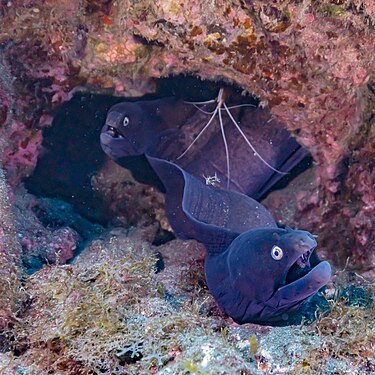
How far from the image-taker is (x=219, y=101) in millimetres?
4434

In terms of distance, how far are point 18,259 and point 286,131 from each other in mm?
2780

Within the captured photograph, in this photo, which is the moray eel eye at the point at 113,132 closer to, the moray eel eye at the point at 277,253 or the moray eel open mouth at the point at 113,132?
the moray eel open mouth at the point at 113,132

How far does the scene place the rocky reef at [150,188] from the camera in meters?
1.95

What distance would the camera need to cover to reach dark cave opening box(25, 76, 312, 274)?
4605 millimetres

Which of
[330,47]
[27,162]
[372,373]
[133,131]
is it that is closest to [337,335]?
[372,373]

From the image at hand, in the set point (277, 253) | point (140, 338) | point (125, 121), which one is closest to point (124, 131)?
point (125, 121)

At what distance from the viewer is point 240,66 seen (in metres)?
3.80

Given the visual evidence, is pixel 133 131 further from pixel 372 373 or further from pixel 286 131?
pixel 372 373

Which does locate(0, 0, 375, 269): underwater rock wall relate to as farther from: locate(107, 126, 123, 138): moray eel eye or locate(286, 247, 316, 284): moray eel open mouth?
locate(286, 247, 316, 284): moray eel open mouth

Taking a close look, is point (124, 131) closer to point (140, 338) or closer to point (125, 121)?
point (125, 121)

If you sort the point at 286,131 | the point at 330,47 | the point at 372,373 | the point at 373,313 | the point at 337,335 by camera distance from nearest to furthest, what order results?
the point at 372,373, the point at 337,335, the point at 373,313, the point at 330,47, the point at 286,131

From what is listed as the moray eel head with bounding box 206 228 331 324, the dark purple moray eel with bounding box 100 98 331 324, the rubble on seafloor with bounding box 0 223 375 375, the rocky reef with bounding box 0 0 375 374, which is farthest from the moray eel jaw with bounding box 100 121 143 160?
the rubble on seafloor with bounding box 0 223 375 375

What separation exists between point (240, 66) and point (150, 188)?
188 cm

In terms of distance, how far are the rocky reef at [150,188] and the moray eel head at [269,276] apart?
18 centimetres
